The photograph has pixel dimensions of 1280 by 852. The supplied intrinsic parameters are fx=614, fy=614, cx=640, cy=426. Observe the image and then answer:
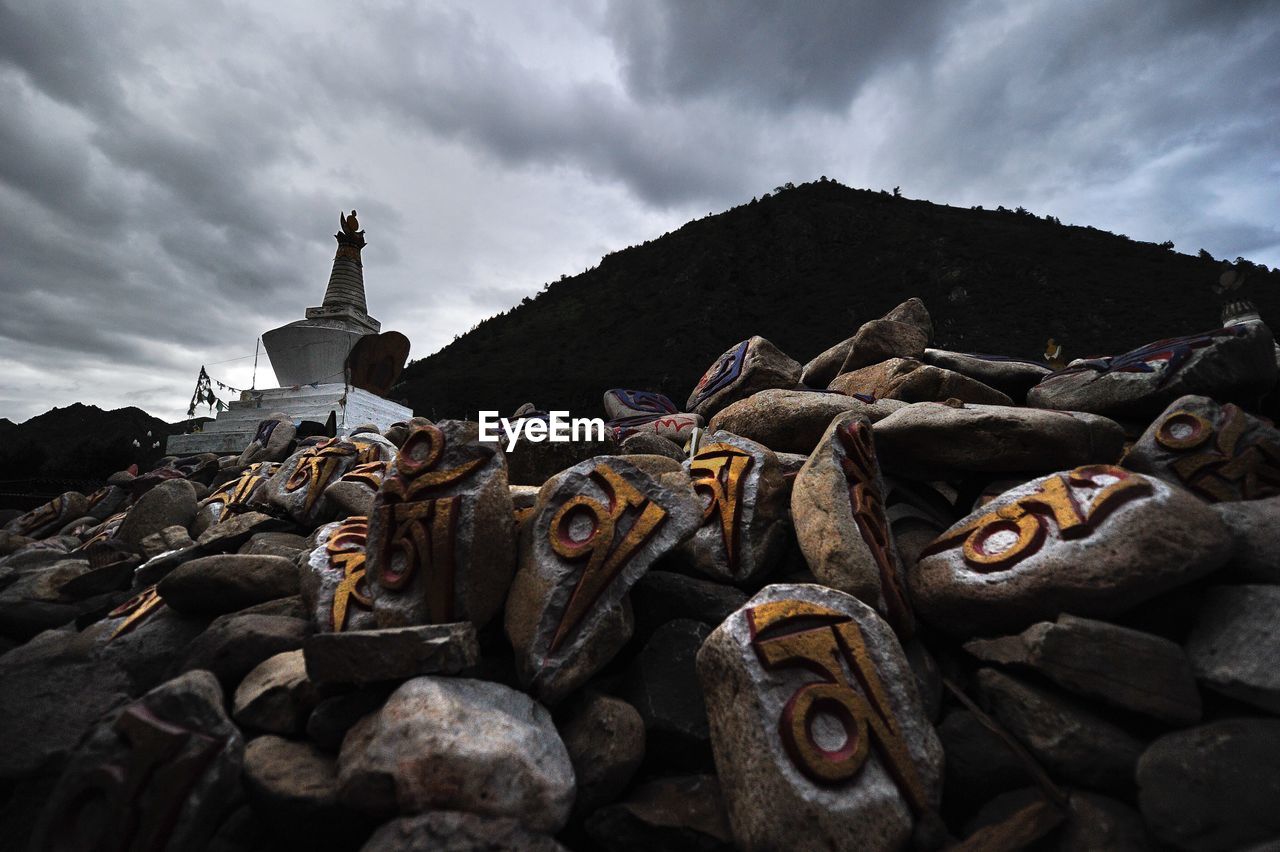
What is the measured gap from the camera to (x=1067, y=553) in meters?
2.16

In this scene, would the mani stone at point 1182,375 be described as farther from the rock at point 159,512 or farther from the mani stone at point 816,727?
the rock at point 159,512

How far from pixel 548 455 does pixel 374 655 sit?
204cm

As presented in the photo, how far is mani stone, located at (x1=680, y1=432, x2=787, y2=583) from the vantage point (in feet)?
9.07

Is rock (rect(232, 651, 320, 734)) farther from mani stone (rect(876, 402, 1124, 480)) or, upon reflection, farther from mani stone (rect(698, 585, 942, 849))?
mani stone (rect(876, 402, 1124, 480))

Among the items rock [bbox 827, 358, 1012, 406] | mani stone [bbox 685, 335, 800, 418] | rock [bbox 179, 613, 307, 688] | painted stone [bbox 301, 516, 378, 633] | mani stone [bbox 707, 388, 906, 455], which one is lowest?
rock [bbox 179, 613, 307, 688]

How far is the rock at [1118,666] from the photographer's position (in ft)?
5.98

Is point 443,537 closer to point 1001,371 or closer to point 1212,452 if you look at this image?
point 1212,452

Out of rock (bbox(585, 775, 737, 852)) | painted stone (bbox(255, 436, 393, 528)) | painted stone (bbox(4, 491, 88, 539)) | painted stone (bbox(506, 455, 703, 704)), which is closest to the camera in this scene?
rock (bbox(585, 775, 737, 852))

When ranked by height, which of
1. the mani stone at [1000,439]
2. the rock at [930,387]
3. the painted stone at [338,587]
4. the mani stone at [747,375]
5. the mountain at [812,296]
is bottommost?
the painted stone at [338,587]

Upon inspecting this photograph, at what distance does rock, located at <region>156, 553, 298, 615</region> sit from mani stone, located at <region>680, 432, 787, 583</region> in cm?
206

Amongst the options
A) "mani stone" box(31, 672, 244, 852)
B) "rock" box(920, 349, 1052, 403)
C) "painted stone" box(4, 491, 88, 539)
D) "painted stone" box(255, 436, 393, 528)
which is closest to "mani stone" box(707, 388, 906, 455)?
"rock" box(920, 349, 1052, 403)

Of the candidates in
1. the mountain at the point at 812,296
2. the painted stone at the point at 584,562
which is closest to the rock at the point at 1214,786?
the painted stone at the point at 584,562

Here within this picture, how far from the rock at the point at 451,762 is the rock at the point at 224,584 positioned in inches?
55.5

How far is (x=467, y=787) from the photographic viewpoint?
1.78 m
